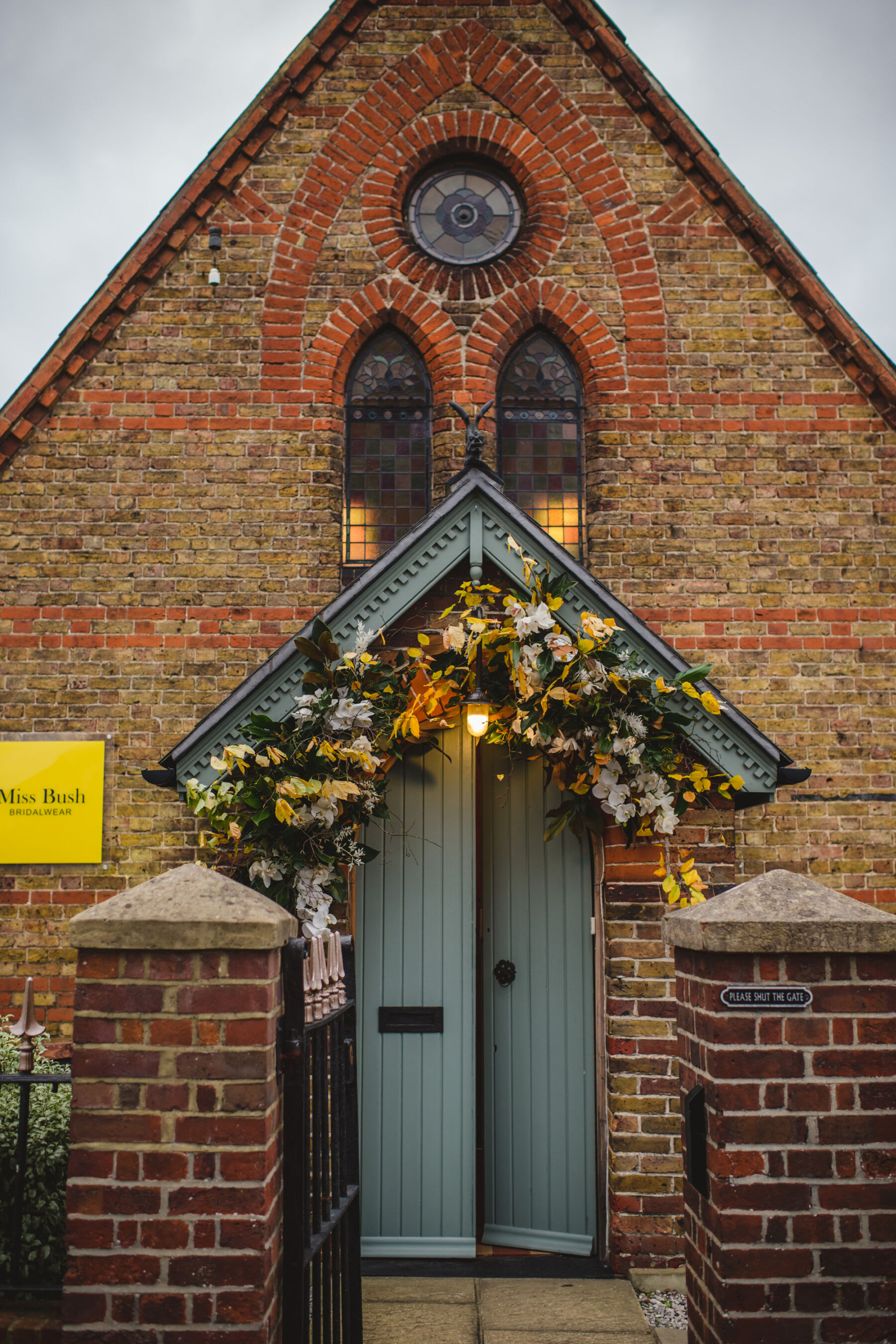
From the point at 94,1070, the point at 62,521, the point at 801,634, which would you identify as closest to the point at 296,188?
the point at 62,521

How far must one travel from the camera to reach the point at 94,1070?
258 cm

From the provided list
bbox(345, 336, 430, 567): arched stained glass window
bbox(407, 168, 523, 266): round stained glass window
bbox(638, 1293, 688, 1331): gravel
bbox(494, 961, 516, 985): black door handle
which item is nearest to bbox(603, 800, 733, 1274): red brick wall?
bbox(638, 1293, 688, 1331): gravel

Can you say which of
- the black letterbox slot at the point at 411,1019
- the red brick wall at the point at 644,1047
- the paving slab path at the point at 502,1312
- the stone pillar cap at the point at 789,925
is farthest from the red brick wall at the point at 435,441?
the stone pillar cap at the point at 789,925

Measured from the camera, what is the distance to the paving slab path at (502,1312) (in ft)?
12.6

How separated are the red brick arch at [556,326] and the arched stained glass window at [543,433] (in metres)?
0.18

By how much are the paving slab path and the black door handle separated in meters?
1.41

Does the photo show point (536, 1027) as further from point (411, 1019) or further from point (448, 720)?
point (448, 720)

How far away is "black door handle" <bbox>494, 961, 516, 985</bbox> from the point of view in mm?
5141

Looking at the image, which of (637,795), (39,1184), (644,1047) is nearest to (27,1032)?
(39,1184)

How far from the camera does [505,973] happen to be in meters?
5.14

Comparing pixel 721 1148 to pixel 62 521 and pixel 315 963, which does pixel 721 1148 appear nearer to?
pixel 315 963

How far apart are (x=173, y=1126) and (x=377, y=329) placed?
5.40 m

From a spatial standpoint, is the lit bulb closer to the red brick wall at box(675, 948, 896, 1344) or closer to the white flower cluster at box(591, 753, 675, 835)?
the white flower cluster at box(591, 753, 675, 835)

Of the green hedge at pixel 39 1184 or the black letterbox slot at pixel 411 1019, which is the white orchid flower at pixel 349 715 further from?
the green hedge at pixel 39 1184
